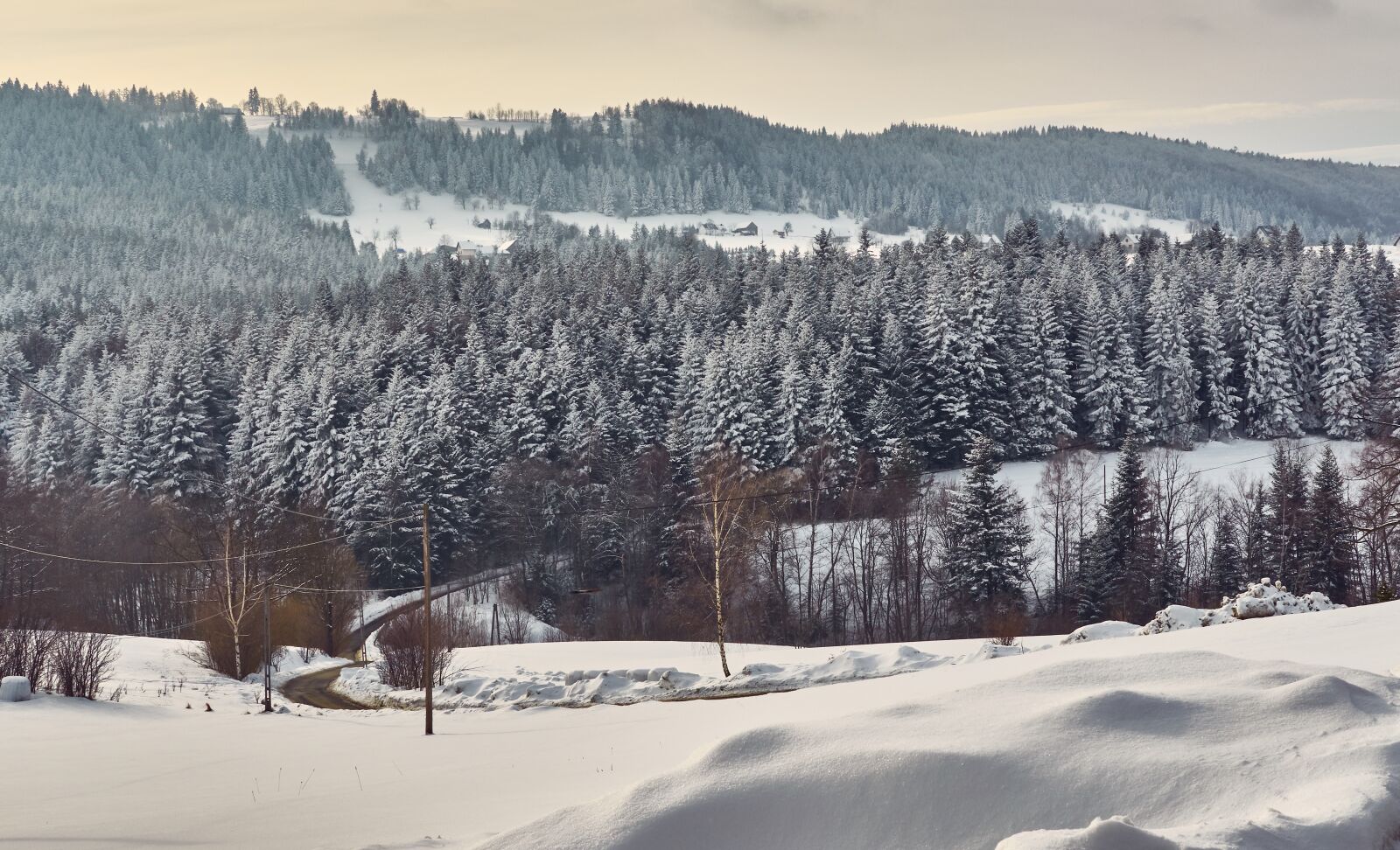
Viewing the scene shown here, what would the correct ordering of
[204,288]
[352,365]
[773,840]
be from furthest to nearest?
[204,288], [352,365], [773,840]

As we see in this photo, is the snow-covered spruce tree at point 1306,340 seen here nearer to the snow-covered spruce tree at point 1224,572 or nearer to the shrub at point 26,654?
the snow-covered spruce tree at point 1224,572

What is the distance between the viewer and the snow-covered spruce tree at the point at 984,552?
5734cm

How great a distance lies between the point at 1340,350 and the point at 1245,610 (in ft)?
210

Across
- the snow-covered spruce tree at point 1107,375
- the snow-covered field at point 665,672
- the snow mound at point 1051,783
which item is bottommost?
the snow-covered field at point 665,672

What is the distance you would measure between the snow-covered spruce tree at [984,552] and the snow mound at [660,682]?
27344 millimetres

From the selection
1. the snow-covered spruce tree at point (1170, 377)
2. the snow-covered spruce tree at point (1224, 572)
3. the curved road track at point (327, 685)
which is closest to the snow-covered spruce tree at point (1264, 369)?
the snow-covered spruce tree at point (1170, 377)

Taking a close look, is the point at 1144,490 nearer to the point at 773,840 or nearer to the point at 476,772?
the point at 476,772

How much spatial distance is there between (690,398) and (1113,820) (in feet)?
230

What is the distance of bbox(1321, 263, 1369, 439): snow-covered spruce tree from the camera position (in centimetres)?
7825

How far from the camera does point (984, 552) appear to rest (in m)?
57.6

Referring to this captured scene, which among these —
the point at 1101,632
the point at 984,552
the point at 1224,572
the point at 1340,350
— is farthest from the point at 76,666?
the point at 1340,350

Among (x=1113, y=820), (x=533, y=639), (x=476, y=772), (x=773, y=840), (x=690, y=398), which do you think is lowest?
(x=533, y=639)

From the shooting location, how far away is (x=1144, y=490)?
62125mm

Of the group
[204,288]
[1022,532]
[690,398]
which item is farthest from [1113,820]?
[204,288]
